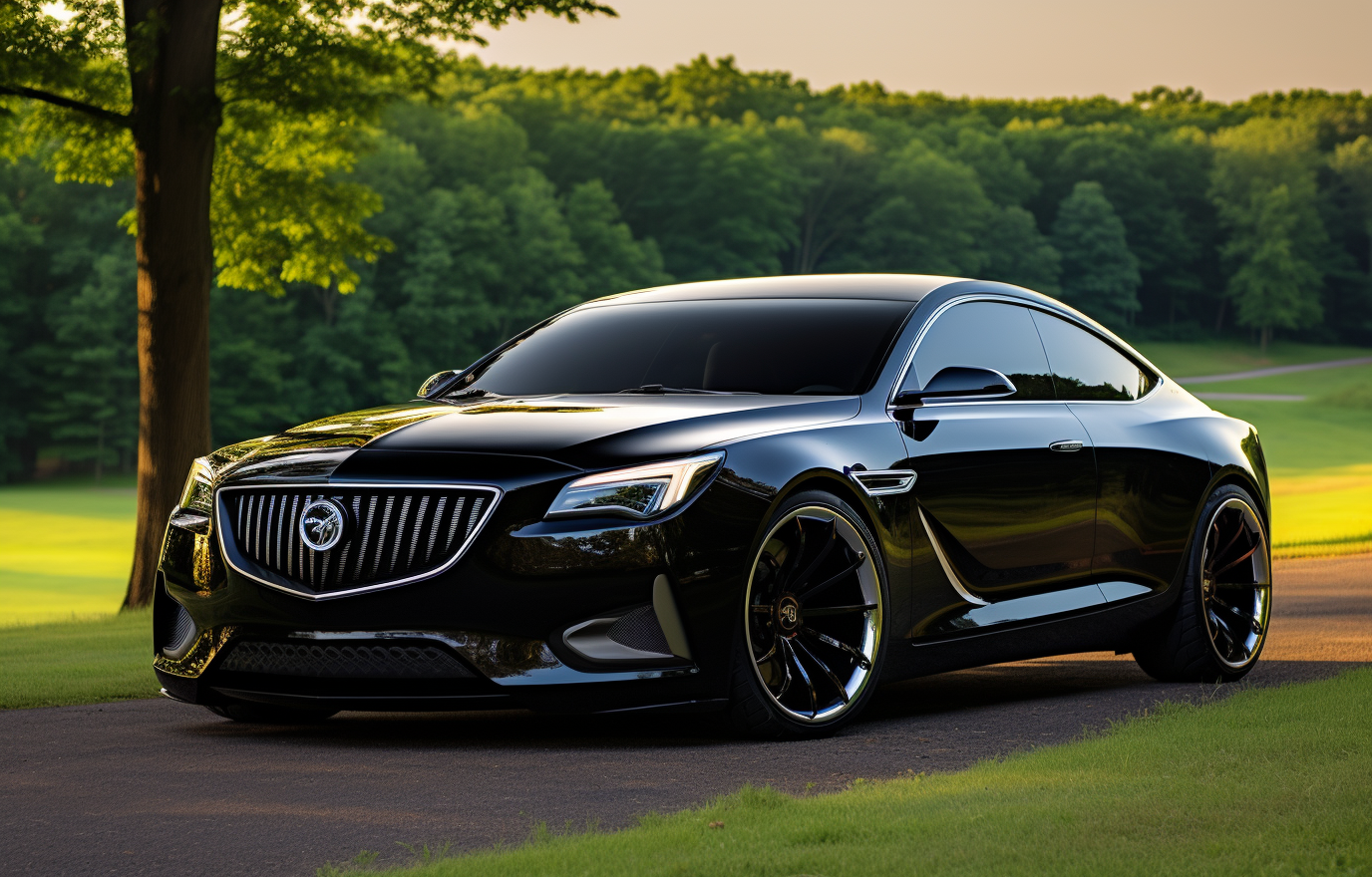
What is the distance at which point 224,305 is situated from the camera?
75.3 meters

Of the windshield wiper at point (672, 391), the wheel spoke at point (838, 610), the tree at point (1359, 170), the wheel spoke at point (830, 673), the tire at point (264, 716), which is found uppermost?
the tree at point (1359, 170)

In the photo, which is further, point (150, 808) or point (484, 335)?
point (484, 335)

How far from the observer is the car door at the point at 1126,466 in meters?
7.32

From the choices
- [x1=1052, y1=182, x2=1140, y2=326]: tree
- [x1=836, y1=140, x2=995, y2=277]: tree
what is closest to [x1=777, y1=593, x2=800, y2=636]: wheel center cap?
[x1=836, y1=140, x2=995, y2=277]: tree

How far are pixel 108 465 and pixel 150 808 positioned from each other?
245 ft

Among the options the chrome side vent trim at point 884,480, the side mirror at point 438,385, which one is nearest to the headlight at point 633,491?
the chrome side vent trim at point 884,480

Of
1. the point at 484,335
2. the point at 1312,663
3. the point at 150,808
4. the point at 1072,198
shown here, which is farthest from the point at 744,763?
the point at 1072,198

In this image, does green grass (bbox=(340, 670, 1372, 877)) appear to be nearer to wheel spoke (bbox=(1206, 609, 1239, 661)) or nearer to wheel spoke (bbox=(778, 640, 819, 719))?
wheel spoke (bbox=(778, 640, 819, 719))

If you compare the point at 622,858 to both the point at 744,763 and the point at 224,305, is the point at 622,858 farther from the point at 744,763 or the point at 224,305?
the point at 224,305

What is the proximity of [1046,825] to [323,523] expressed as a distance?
2584 millimetres

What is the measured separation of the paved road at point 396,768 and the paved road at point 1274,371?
9085cm

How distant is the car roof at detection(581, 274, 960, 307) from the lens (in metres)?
7.04

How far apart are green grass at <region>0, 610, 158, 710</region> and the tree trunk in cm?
187

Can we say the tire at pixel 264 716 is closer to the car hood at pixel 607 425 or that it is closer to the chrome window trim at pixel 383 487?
the chrome window trim at pixel 383 487
